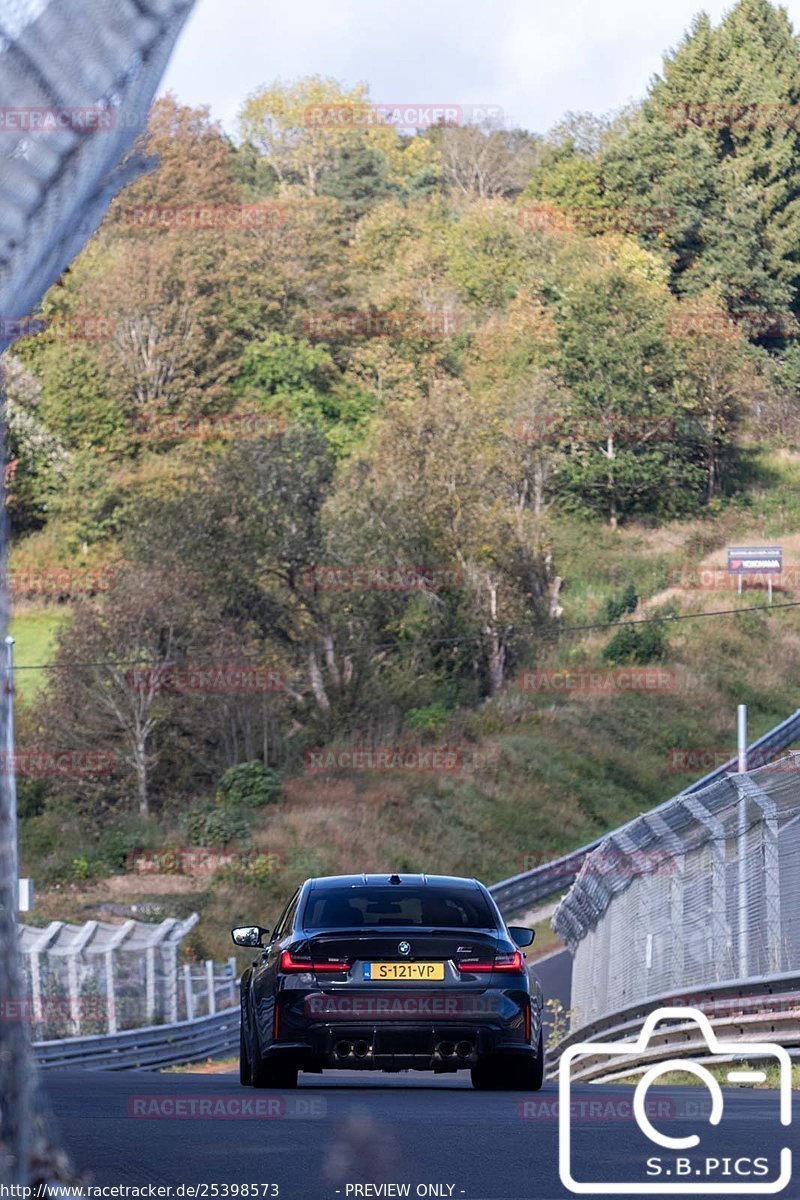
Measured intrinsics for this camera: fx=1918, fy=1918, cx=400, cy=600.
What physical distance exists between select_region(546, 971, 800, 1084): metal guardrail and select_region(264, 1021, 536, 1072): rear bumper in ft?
8.56

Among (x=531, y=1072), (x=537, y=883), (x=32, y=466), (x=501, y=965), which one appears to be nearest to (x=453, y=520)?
(x=537, y=883)

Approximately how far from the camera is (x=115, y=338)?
87.1m

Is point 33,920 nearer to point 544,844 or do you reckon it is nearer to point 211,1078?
point 544,844

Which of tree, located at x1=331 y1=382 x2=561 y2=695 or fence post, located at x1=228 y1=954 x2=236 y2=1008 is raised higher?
tree, located at x1=331 y1=382 x2=561 y2=695

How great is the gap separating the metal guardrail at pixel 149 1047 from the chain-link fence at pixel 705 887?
633 cm

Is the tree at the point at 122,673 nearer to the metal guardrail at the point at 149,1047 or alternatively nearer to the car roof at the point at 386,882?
the metal guardrail at the point at 149,1047

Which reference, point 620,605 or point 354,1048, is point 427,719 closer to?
point 620,605

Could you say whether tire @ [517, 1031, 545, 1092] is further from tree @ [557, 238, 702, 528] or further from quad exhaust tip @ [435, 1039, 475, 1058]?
tree @ [557, 238, 702, 528]

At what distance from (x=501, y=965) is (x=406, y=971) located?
609 mm

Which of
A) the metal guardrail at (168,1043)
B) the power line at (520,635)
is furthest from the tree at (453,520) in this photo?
the metal guardrail at (168,1043)

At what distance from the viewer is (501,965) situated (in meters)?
11.6

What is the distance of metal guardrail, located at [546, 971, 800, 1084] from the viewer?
45.8 ft

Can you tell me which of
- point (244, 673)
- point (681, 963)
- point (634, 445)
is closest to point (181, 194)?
point (634, 445)

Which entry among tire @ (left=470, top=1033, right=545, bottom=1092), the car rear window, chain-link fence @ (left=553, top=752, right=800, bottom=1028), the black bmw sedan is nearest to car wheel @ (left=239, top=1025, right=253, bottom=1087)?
the black bmw sedan
